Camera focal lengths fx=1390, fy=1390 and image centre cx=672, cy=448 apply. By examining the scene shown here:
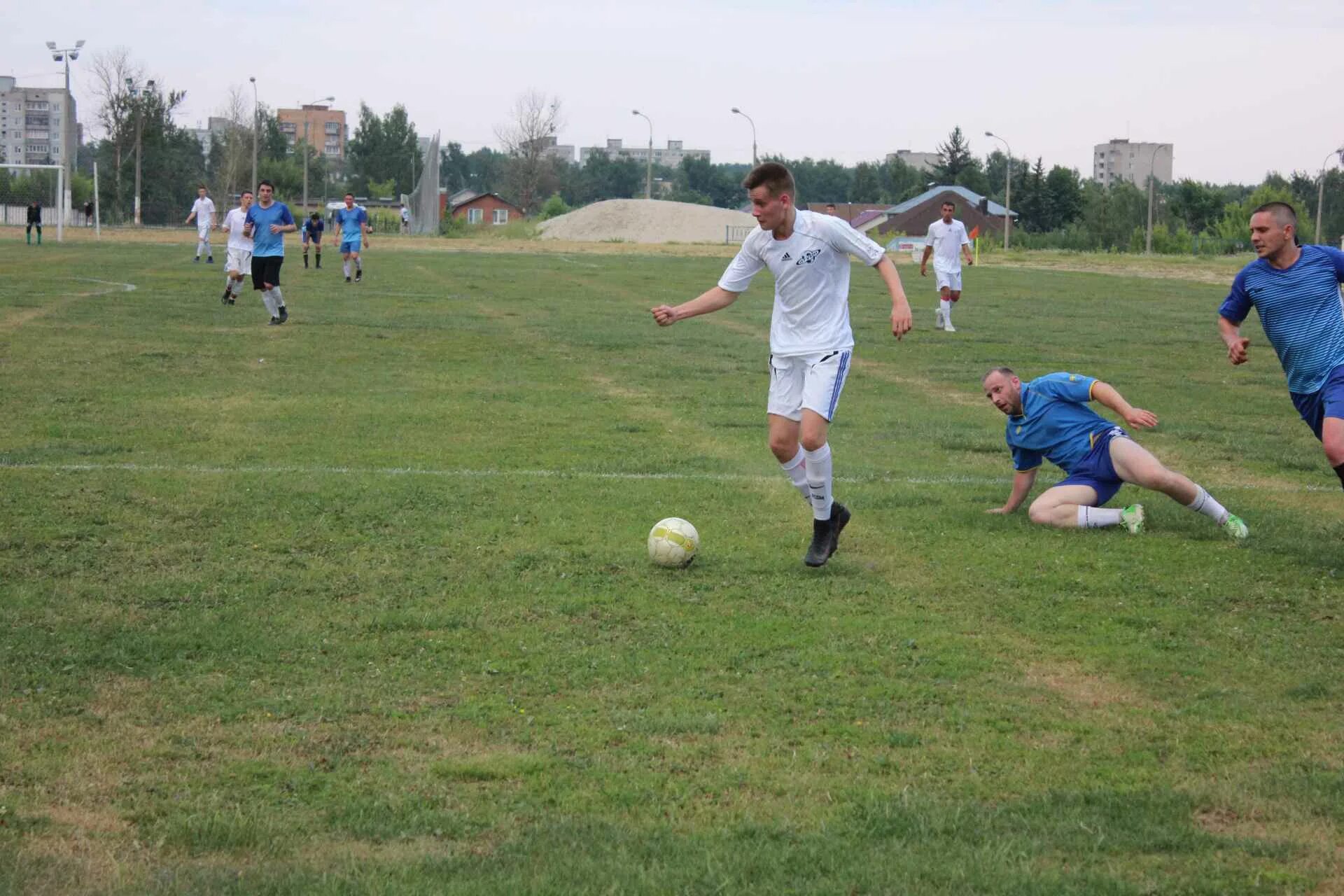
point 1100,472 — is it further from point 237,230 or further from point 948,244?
point 237,230

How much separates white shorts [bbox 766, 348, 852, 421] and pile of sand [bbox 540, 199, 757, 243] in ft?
285

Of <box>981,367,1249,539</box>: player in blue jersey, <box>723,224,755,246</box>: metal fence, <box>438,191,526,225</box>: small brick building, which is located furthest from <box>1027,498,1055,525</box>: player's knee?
<box>438,191,526,225</box>: small brick building

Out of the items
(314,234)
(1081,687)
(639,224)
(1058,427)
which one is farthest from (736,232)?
(1081,687)

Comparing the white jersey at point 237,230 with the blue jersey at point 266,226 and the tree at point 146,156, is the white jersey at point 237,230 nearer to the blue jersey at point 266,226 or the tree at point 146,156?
the blue jersey at point 266,226

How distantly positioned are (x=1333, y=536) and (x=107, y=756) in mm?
6884

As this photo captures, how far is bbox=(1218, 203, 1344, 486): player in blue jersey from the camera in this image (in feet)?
25.6

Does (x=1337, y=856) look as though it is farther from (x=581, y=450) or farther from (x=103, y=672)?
(x=581, y=450)

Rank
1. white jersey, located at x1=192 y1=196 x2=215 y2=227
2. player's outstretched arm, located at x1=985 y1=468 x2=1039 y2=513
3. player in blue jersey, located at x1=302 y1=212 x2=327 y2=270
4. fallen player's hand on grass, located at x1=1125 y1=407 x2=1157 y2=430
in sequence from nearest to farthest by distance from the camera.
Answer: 1. fallen player's hand on grass, located at x1=1125 y1=407 x2=1157 y2=430
2. player's outstretched arm, located at x1=985 y1=468 x2=1039 y2=513
3. white jersey, located at x1=192 y1=196 x2=215 y2=227
4. player in blue jersey, located at x1=302 y1=212 x2=327 y2=270

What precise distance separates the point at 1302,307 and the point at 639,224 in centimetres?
9445

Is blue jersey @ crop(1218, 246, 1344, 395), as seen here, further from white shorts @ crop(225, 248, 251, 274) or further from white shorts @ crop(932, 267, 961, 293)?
white shorts @ crop(225, 248, 251, 274)

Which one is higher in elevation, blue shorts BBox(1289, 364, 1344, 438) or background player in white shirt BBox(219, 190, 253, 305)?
background player in white shirt BBox(219, 190, 253, 305)

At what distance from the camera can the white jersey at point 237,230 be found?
80.6 ft

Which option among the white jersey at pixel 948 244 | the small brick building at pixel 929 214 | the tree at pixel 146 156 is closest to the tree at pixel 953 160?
the small brick building at pixel 929 214

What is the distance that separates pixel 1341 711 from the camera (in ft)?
17.1
